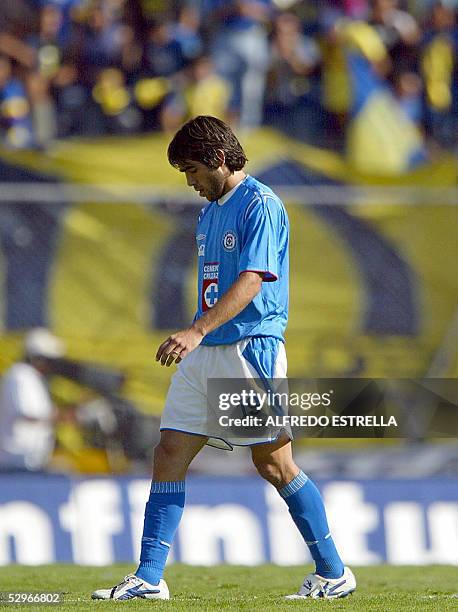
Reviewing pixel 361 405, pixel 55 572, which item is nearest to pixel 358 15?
pixel 361 405

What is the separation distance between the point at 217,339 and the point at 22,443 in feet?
18.0

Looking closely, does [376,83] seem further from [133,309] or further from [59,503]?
[59,503]

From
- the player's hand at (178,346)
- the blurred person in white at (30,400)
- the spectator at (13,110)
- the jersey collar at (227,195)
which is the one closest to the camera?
the player's hand at (178,346)

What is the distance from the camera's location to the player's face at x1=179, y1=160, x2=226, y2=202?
4918 mm

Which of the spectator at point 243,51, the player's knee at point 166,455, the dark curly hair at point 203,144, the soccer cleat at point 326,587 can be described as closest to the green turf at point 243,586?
the soccer cleat at point 326,587

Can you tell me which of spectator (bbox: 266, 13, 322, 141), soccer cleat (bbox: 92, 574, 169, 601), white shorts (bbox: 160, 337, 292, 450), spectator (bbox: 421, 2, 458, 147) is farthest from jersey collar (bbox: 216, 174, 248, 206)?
spectator (bbox: 421, 2, 458, 147)

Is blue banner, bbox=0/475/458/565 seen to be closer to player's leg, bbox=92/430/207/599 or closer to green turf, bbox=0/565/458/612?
green turf, bbox=0/565/458/612

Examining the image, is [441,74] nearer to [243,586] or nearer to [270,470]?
[243,586]

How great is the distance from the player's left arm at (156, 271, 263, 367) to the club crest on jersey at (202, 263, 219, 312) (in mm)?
218

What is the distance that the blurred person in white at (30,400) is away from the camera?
→ 32.8 feet

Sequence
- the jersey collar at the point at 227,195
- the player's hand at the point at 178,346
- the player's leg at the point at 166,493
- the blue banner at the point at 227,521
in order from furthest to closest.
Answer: the blue banner at the point at 227,521, the jersey collar at the point at 227,195, the player's leg at the point at 166,493, the player's hand at the point at 178,346

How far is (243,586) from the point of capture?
5.88 m

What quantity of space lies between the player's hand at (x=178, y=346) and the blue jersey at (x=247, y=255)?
33 cm

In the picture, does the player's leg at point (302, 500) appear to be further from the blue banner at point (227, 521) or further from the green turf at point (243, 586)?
the blue banner at point (227, 521)
